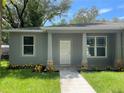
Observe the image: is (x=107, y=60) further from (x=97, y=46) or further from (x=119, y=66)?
(x=119, y=66)

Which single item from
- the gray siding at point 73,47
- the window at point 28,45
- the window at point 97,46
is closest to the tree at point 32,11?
the window at point 28,45

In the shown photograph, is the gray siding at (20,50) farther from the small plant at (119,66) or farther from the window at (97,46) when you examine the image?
the small plant at (119,66)

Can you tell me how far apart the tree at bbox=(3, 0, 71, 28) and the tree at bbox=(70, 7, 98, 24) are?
29.4m

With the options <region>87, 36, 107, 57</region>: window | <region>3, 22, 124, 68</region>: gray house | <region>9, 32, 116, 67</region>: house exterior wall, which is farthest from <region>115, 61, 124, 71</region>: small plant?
<region>87, 36, 107, 57</region>: window

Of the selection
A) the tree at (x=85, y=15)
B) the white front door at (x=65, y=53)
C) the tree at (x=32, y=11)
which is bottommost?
the white front door at (x=65, y=53)

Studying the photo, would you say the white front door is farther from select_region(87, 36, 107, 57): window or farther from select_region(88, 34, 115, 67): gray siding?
select_region(88, 34, 115, 67): gray siding

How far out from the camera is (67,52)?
2377 centimetres

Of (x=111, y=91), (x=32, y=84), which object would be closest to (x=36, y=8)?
(x=32, y=84)

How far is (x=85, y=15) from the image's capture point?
6988cm

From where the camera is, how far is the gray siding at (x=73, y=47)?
23656 millimetres

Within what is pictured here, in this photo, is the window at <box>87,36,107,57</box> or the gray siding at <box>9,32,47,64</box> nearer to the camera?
the window at <box>87,36,107,57</box>

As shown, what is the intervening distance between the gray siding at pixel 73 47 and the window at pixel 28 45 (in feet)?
6.06

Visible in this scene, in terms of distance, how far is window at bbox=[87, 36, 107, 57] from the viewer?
23.5 meters

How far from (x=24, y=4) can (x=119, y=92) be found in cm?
2554
